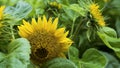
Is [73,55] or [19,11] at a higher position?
[19,11]

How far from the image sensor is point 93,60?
718mm

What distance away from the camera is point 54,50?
58cm

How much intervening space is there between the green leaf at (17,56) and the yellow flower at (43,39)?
4 centimetres

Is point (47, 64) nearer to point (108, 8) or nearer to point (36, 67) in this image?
point (36, 67)

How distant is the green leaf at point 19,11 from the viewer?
1.98 feet

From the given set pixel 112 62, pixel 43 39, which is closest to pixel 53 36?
pixel 43 39

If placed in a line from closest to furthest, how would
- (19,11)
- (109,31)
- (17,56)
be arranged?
(17,56)
(19,11)
(109,31)

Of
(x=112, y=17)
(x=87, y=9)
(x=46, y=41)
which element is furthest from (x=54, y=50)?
(x=112, y=17)

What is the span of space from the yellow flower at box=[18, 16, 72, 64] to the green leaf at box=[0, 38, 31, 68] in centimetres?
4

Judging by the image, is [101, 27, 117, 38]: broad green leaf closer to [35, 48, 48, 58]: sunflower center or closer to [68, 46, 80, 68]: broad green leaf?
[68, 46, 80, 68]: broad green leaf

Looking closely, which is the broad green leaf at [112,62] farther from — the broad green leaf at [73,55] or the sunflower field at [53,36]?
the broad green leaf at [73,55]

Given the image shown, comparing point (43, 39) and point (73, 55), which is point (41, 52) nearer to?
point (43, 39)

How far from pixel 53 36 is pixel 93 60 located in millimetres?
160

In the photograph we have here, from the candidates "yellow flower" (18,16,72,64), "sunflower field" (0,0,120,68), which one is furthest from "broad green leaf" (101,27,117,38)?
"yellow flower" (18,16,72,64)
